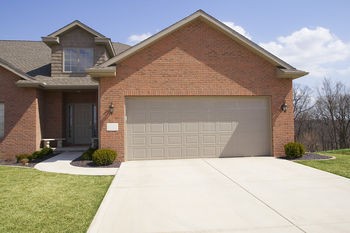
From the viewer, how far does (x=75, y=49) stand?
17109mm

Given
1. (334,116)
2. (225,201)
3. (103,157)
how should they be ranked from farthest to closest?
(334,116), (103,157), (225,201)

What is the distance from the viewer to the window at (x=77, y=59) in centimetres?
1695

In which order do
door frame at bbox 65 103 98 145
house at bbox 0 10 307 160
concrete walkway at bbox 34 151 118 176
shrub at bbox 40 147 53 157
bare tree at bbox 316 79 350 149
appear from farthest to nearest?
bare tree at bbox 316 79 350 149 → door frame at bbox 65 103 98 145 → shrub at bbox 40 147 53 157 → house at bbox 0 10 307 160 → concrete walkway at bbox 34 151 118 176

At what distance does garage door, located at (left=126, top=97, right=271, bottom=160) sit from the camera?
12883 mm

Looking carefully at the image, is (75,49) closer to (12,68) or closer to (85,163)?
(12,68)

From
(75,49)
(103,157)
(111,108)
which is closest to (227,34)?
(111,108)

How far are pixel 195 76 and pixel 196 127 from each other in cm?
235

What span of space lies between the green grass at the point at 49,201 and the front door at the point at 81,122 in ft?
24.3

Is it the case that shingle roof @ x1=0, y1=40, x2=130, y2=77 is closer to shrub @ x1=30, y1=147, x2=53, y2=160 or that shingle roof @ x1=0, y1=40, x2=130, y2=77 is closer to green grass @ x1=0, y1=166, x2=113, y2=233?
shrub @ x1=30, y1=147, x2=53, y2=160

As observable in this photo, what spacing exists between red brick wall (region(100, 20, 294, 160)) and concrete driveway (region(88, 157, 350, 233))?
11.0 ft

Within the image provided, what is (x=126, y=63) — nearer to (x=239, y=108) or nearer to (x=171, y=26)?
(x=171, y=26)

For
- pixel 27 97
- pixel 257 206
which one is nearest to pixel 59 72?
pixel 27 97

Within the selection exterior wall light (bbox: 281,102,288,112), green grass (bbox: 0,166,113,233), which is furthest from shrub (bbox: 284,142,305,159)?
green grass (bbox: 0,166,113,233)

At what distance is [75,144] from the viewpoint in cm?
1762
